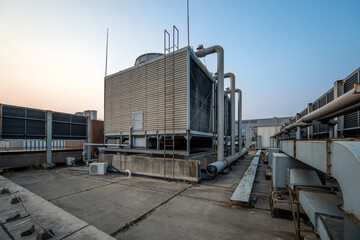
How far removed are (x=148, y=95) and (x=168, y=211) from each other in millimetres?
8649

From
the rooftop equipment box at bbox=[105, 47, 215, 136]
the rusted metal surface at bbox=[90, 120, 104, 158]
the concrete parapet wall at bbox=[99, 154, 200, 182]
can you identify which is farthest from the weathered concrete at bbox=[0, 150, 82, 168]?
the concrete parapet wall at bbox=[99, 154, 200, 182]

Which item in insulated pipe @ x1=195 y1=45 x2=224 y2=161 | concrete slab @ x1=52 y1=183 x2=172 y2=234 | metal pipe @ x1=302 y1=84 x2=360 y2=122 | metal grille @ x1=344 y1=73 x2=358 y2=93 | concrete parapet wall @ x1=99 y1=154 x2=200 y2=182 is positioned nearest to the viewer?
metal pipe @ x1=302 y1=84 x2=360 y2=122

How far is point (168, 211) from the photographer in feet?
18.0

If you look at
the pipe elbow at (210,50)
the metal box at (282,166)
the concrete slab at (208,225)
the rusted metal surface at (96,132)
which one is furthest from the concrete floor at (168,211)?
Answer: the rusted metal surface at (96,132)

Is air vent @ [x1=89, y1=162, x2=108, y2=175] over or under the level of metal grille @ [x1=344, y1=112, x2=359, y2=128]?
under

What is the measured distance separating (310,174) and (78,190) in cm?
1007

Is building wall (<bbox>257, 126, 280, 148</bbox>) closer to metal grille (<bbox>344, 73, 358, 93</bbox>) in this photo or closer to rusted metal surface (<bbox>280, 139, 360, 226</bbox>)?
metal grille (<bbox>344, 73, 358, 93</bbox>)

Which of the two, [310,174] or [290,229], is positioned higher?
[310,174]

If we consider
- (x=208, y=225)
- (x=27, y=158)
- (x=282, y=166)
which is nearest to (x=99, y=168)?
(x=27, y=158)

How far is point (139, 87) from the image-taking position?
12648 mm

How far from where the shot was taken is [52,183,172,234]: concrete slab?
4859 millimetres

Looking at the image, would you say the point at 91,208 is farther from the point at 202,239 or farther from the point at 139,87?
the point at 139,87

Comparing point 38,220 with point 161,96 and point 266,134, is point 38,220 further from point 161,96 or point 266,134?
point 266,134

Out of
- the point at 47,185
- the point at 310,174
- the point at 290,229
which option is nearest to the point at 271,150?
the point at 310,174
